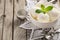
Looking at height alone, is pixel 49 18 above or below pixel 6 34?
above

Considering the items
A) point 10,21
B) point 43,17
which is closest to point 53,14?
point 43,17

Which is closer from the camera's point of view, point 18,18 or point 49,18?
point 49,18

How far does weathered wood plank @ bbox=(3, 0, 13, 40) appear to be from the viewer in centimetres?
114

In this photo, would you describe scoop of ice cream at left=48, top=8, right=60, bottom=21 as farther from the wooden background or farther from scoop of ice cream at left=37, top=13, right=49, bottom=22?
the wooden background

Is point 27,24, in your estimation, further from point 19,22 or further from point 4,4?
point 4,4

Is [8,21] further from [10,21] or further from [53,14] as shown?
[53,14]

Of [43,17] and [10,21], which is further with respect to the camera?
[10,21]

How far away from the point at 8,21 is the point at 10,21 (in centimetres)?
1

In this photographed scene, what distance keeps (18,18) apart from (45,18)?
0.84 feet

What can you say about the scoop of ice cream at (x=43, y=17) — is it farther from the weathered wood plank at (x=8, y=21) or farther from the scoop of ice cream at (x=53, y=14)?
the weathered wood plank at (x=8, y=21)

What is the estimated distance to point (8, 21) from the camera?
48.3 inches

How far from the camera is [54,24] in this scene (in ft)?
3.52

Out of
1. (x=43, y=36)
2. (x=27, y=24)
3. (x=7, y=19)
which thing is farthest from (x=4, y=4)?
(x=43, y=36)

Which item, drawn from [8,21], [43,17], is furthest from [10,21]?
[43,17]
